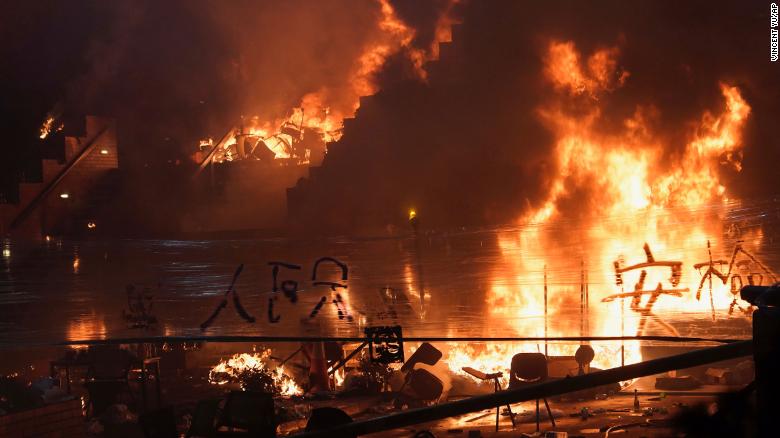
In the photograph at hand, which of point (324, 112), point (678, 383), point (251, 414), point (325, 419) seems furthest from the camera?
point (324, 112)

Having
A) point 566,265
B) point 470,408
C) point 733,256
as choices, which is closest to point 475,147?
point 566,265

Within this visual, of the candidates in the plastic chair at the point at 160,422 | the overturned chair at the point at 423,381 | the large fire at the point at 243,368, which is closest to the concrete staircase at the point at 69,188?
the large fire at the point at 243,368

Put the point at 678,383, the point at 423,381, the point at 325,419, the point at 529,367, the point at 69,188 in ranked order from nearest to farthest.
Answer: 1. the point at 325,419
2. the point at 529,367
3. the point at 423,381
4. the point at 678,383
5. the point at 69,188

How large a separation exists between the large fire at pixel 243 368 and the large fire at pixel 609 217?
6.70 m

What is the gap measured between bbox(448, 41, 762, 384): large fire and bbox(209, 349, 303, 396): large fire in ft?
22.0

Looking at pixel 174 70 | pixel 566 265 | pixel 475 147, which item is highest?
pixel 174 70

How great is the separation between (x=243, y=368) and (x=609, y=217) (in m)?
9.40

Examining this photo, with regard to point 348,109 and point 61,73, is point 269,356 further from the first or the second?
point 61,73

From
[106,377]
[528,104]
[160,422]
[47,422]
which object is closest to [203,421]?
[160,422]

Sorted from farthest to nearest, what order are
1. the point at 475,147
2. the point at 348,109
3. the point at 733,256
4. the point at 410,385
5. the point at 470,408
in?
the point at 348,109 < the point at 410,385 < the point at 475,147 < the point at 733,256 < the point at 470,408

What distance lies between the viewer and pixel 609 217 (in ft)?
21.5

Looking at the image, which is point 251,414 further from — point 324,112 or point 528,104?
point 324,112

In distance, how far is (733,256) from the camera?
612 centimetres

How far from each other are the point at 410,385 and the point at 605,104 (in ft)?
20.2
